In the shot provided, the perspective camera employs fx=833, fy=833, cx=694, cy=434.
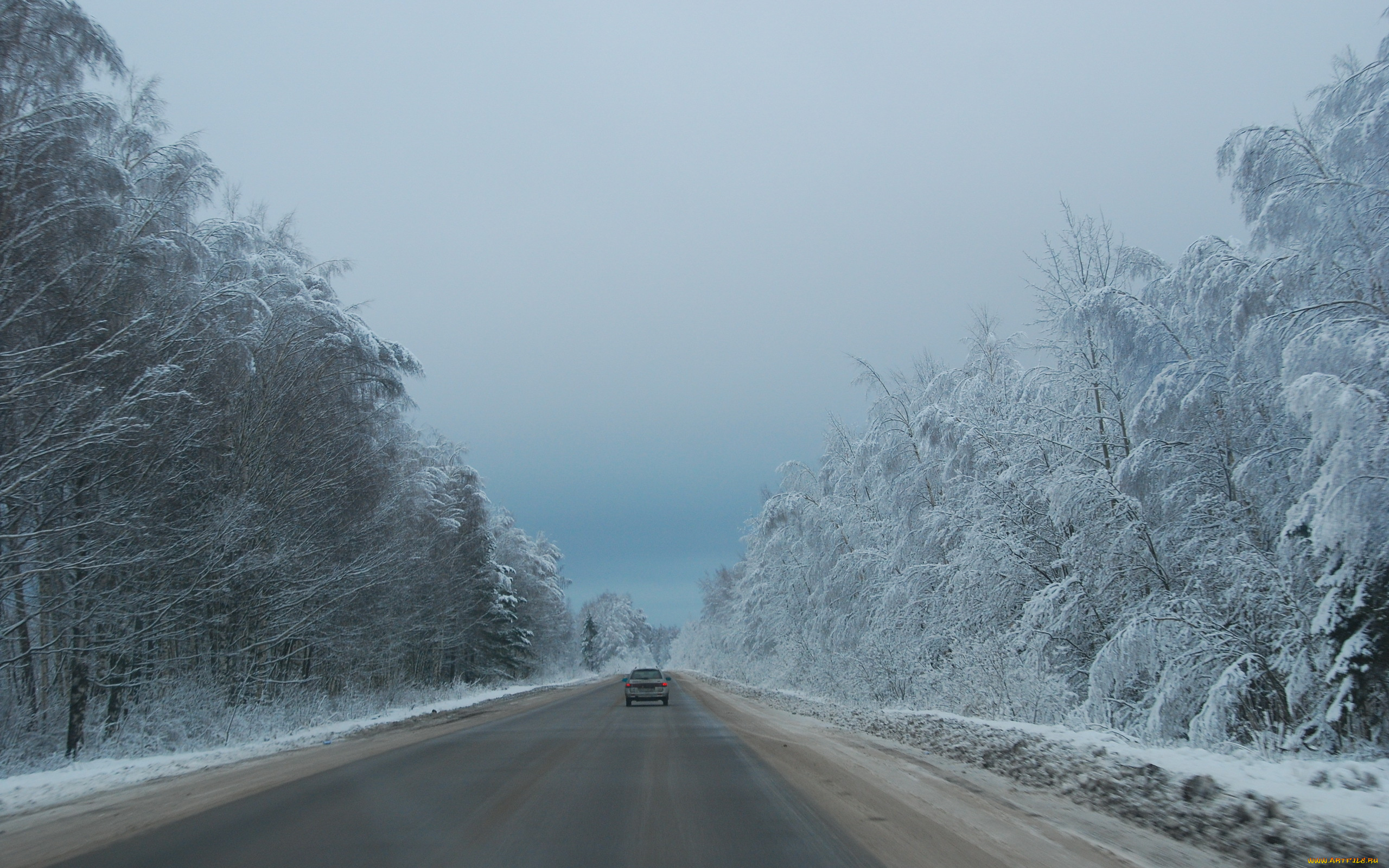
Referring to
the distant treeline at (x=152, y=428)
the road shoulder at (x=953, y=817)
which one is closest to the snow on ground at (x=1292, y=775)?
the road shoulder at (x=953, y=817)

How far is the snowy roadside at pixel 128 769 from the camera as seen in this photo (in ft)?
31.6

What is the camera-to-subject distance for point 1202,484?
523 inches

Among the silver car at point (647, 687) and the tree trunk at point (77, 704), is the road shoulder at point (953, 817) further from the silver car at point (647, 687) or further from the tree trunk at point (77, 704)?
the silver car at point (647, 687)

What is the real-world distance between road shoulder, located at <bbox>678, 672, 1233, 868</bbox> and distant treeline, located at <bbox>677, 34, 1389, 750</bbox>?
3219 mm

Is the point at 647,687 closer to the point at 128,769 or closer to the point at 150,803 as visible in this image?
the point at 128,769

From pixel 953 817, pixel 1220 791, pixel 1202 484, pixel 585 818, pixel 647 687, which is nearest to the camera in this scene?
pixel 1220 791

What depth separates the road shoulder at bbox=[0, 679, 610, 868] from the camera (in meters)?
7.06

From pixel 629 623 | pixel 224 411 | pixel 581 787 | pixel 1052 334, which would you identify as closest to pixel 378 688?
pixel 224 411

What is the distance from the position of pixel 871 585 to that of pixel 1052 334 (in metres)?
13.5

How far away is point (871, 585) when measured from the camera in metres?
27.4

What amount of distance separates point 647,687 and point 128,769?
808 inches

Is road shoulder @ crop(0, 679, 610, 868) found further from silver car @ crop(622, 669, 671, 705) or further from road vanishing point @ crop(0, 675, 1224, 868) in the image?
silver car @ crop(622, 669, 671, 705)

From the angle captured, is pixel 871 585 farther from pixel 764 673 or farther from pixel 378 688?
pixel 764 673

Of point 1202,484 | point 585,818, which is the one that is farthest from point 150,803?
point 1202,484
